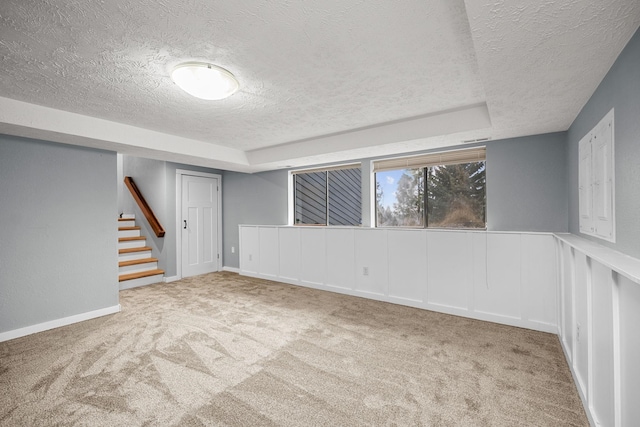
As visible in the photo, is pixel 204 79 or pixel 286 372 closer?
pixel 204 79

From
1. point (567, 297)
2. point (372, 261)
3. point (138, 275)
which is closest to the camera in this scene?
point (567, 297)

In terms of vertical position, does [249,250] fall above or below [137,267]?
above

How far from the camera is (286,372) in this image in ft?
6.99

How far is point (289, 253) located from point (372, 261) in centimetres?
157

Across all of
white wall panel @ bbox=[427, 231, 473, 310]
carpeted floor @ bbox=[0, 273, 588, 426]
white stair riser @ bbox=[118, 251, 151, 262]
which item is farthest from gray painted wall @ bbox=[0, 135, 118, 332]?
white wall panel @ bbox=[427, 231, 473, 310]

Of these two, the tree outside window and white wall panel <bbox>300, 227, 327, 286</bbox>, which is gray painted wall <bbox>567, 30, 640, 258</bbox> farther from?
white wall panel <bbox>300, 227, 327, 286</bbox>

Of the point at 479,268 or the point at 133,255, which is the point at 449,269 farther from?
the point at 133,255

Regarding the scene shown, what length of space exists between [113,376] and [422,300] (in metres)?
A: 3.21

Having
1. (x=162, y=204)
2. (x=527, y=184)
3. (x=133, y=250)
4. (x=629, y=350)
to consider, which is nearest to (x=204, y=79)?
(x=629, y=350)

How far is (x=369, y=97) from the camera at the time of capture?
99.0 inches

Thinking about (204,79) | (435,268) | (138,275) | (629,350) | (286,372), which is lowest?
(286,372)

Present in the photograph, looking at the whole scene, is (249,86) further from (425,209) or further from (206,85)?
(425,209)

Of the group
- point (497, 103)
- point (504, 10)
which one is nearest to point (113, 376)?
point (504, 10)

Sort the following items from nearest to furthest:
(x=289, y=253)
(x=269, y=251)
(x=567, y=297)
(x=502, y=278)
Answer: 1. (x=567, y=297)
2. (x=502, y=278)
3. (x=289, y=253)
4. (x=269, y=251)
